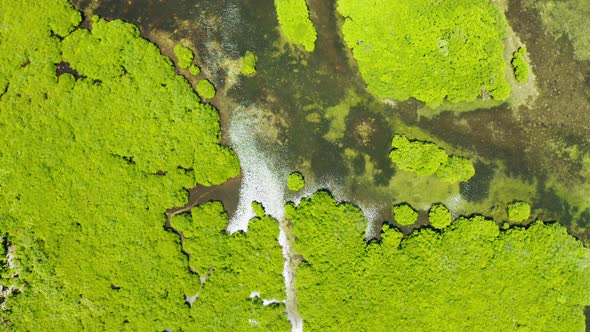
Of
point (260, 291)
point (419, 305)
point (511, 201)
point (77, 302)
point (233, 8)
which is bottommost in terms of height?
point (77, 302)

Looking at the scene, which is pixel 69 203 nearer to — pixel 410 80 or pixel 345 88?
pixel 345 88

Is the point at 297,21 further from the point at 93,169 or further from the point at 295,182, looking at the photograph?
the point at 93,169

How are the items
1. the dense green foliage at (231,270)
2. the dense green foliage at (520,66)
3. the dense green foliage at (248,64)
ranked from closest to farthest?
the dense green foliage at (231,270)
the dense green foliage at (248,64)
the dense green foliage at (520,66)

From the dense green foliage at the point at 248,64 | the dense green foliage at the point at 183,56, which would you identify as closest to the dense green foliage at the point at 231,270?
the dense green foliage at the point at 248,64

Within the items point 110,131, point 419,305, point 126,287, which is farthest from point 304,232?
point 110,131

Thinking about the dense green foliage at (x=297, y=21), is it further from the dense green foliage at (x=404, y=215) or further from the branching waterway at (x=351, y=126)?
the dense green foliage at (x=404, y=215)

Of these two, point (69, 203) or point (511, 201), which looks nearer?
point (69, 203)

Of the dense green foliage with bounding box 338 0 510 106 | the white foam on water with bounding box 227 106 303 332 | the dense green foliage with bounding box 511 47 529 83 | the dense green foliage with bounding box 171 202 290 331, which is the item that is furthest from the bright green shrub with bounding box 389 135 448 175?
the dense green foliage with bounding box 171 202 290 331
